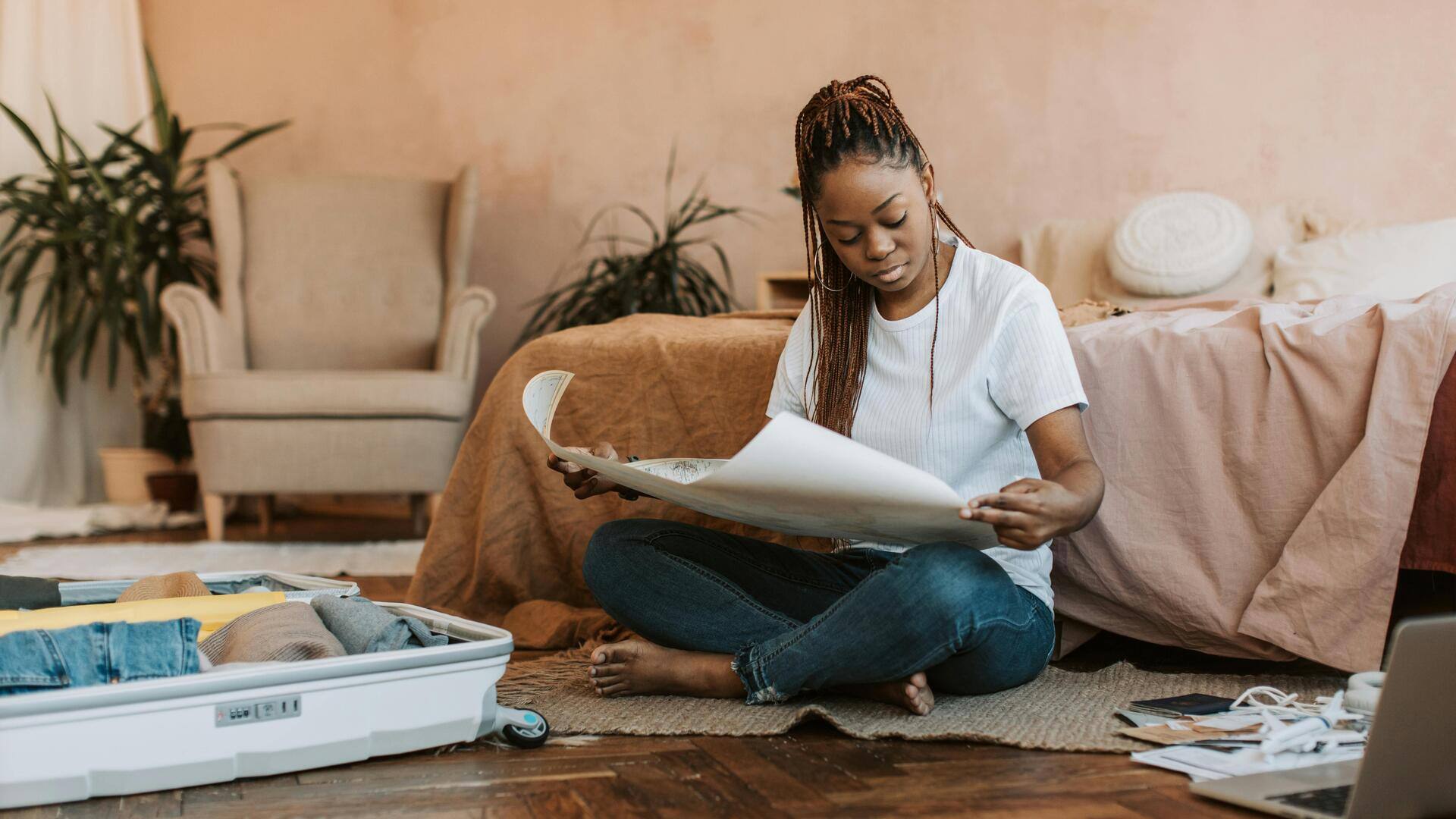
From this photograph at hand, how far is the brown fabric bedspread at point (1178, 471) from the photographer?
1.36 meters

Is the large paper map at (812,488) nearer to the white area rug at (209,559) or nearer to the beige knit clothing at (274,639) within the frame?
the beige knit clothing at (274,639)

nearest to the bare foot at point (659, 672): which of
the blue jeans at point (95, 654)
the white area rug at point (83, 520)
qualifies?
the blue jeans at point (95, 654)

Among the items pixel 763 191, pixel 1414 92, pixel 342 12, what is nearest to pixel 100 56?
pixel 342 12

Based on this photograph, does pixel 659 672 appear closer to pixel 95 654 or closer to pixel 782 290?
pixel 95 654

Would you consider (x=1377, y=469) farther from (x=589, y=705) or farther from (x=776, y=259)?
(x=776, y=259)

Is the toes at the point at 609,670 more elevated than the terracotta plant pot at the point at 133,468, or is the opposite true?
the toes at the point at 609,670

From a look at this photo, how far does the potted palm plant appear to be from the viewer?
370cm

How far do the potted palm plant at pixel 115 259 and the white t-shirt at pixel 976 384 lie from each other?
308 cm

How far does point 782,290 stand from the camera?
3604mm

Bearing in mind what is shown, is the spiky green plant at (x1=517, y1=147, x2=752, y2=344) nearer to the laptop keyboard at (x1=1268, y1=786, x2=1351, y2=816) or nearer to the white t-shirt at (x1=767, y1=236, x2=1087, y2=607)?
the white t-shirt at (x1=767, y1=236, x2=1087, y2=607)

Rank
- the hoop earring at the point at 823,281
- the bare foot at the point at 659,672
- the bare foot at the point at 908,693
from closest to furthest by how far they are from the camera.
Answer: the bare foot at the point at 908,693 < the bare foot at the point at 659,672 < the hoop earring at the point at 823,281

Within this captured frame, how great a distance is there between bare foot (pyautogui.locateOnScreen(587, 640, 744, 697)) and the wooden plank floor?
0.45ft

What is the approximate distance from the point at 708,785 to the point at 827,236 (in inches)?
25.1

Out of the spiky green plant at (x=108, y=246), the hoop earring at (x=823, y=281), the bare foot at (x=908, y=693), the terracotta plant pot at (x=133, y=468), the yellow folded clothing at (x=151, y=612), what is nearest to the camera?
the yellow folded clothing at (x=151, y=612)
